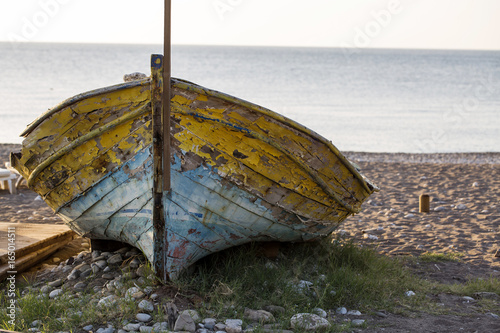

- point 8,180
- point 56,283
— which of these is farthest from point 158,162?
point 8,180

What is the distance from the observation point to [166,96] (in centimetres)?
395

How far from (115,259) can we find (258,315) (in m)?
1.55

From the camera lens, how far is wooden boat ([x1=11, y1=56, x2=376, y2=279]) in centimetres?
405

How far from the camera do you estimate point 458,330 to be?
3961 millimetres

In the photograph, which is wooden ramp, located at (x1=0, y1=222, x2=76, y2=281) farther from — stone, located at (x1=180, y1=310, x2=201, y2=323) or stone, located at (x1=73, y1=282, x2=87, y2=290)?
stone, located at (x1=180, y1=310, x2=201, y2=323)

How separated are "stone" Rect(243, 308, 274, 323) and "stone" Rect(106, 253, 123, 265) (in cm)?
141

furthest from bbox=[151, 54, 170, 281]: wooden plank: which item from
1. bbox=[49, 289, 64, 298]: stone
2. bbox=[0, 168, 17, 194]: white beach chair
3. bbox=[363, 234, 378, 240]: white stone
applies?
bbox=[0, 168, 17, 194]: white beach chair

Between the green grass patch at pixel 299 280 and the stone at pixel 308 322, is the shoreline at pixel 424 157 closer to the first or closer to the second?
the green grass patch at pixel 299 280

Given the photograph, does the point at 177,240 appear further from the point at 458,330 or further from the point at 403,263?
the point at 403,263

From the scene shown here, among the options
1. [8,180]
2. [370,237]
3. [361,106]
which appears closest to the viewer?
[370,237]

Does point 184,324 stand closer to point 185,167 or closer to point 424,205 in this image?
point 185,167

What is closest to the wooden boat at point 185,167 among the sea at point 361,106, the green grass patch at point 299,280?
the green grass patch at point 299,280

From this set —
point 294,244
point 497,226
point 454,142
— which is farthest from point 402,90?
point 294,244

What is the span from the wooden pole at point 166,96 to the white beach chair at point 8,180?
5252 mm
